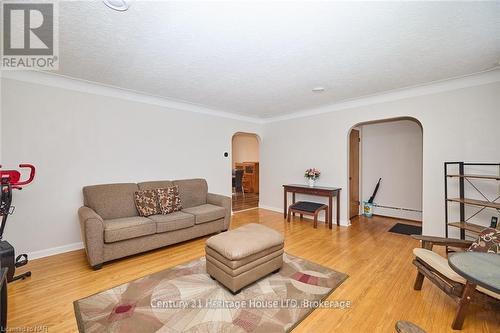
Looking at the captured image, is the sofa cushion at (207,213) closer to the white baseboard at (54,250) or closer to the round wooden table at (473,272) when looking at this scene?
the white baseboard at (54,250)

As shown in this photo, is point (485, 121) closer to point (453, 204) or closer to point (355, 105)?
point (453, 204)

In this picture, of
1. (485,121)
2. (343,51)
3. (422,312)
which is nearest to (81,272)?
(422,312)

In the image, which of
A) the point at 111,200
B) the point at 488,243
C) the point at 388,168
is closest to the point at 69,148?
the point at 111,200

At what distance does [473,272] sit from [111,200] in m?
4.02

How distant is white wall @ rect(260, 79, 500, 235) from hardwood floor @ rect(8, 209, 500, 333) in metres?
0.99

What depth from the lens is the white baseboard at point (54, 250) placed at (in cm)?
291

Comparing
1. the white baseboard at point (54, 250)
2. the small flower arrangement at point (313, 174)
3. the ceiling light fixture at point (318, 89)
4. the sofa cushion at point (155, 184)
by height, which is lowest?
the white baseboard at point (54, 250)

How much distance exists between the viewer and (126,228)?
9.25 feet

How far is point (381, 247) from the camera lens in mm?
3326

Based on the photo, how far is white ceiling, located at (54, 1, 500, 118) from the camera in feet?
5.67

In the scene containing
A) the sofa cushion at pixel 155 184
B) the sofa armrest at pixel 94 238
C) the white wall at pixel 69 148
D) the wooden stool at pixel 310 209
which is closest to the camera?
the sofa armrest at pixel 94 238

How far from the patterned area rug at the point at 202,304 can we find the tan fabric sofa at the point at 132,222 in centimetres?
65

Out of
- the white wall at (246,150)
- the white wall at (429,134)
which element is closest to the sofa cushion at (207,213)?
the white wall at (429,134)

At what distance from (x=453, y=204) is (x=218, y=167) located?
4.32 meters
